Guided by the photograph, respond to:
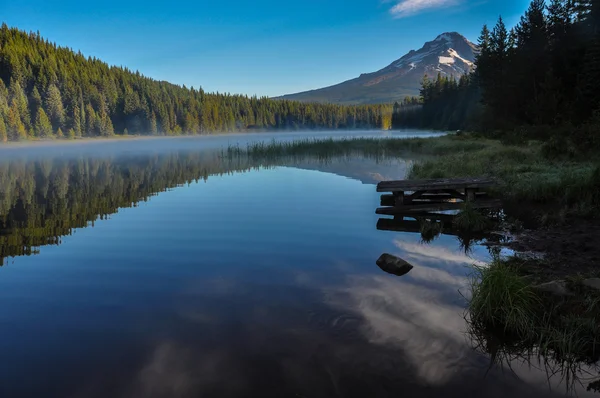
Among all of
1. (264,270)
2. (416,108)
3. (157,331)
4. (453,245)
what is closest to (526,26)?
(453,245)

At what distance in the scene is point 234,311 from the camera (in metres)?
6.98

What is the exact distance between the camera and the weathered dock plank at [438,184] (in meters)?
14.3

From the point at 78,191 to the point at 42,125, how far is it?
9072 cm

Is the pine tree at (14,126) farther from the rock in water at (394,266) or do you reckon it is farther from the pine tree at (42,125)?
the rock in water at (394,266)

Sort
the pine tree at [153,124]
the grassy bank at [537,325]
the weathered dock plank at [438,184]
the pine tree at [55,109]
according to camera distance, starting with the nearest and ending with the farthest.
Answer: 1. the grassy bank at [537,325]
2. the weathered dock plank at [438,184]
3. the pine tree at [55,109]
4. the pine tree at [153,124]

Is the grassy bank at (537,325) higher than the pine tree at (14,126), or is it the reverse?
the pine tree at (14,126)

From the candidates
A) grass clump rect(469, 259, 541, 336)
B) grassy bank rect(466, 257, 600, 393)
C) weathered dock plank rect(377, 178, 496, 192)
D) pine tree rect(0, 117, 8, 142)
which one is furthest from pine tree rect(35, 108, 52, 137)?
grass clump rect(469, 259, 541, 336)

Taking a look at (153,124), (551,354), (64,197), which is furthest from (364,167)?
(153,124)

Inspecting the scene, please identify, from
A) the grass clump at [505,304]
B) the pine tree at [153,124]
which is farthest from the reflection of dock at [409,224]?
the pine tree at [153,124]

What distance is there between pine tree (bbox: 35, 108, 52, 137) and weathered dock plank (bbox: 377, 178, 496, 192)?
10510cm

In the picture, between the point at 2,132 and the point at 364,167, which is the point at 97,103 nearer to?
the point at 2,132

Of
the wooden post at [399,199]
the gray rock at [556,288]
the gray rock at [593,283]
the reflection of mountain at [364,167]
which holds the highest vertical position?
the gray rock at [593,283]

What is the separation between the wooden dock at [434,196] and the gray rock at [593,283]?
24.3 feet

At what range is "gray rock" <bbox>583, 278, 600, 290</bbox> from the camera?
20.6ft
